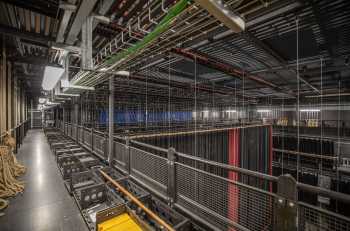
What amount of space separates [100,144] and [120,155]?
1403mm

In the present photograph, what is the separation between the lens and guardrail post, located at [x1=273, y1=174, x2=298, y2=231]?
1.17 m

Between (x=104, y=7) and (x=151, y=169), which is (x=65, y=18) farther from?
(x=151, y=169)

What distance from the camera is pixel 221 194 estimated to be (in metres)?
2.19

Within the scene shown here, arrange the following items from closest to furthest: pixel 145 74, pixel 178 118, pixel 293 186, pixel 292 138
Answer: pixel 293 186 → pixel 145 74 → pixel 292 138 → pixel 178 118

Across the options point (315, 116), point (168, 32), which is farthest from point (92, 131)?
point (315, 116)

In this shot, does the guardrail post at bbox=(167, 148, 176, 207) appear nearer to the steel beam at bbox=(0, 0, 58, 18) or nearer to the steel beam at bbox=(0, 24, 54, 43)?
the steel beam at bbox=(0, 0, 58, 18)

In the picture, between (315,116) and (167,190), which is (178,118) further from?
(167,190)

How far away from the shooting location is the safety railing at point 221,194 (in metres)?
1.18

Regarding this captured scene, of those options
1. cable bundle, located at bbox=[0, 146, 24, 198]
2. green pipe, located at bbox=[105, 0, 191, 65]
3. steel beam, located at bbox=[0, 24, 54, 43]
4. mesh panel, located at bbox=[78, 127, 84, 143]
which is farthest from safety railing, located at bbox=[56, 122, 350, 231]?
mesh panel, located at bbox=[78, 127, 84, 143]

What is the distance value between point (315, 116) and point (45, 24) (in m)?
16.9

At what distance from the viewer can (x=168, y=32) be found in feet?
4.99

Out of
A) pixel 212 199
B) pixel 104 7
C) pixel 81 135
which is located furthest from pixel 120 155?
pixel 81 135

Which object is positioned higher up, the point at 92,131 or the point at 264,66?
the point at 264,66

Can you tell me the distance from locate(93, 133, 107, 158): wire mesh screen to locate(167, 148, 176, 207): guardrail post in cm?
266
